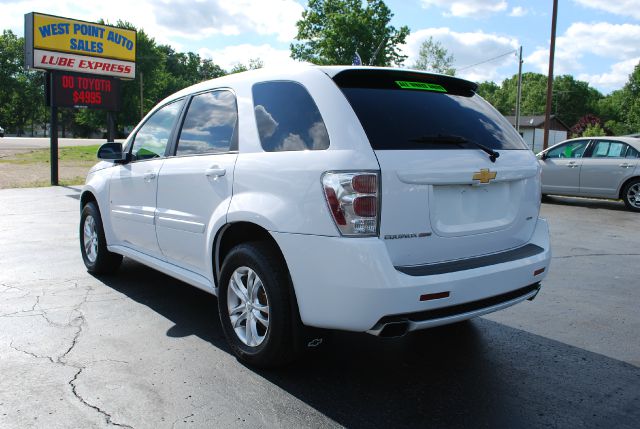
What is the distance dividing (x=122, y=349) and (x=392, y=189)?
2198 mm

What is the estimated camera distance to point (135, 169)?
186 inches

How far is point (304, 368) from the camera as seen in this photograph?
3.40 metres

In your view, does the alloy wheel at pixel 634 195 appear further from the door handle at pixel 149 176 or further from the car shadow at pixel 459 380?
the door handle at pixel 149 176

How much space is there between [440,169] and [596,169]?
10690mm

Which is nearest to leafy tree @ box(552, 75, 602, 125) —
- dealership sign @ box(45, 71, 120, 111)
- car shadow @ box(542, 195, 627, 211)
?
car shadow @ box(542, 195, 627, 211)

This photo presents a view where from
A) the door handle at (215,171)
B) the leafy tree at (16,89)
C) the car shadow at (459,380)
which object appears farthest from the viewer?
the leafy tree at (16,89)

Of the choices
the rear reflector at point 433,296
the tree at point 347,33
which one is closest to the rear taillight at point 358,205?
the rear reflector at point 433,296

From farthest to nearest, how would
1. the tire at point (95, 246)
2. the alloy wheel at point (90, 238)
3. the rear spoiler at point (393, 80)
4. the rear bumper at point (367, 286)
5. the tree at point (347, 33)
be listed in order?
the tree at point (347, 33), the alloy wheel at point (90, 238), the tire at point (95, 246), the rear spoiler at point (393, 80), the rear bumper at point (367, 286)

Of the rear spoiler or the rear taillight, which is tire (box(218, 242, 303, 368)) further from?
the rear spoiler

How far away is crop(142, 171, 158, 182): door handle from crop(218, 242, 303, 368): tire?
1317mm

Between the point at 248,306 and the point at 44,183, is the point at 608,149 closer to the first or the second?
the point at 248,306

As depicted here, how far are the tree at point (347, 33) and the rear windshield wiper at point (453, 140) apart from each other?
45.5m

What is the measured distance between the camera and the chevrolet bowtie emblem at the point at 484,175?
3078 mm

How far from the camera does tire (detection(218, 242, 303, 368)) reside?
9.98 ft
